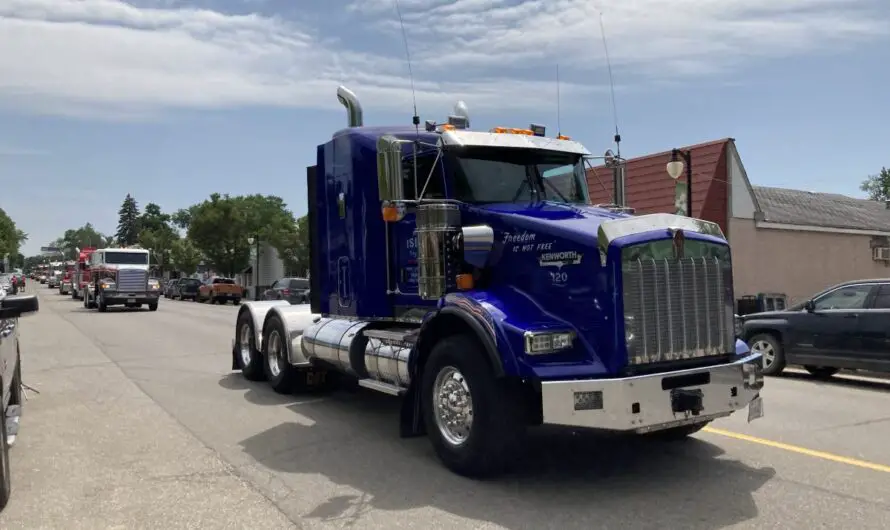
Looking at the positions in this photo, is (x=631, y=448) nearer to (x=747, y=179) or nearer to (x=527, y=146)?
(x=527, y=146)

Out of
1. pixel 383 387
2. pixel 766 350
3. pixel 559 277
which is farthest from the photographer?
pixel 766 350

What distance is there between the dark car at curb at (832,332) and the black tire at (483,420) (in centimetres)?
557

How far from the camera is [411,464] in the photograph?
6094 millimetres

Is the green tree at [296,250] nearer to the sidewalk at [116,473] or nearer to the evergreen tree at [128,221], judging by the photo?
the sidewalk at [116,473]

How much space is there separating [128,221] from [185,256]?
110076mm

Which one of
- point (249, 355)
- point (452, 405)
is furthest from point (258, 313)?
point (452, 405)

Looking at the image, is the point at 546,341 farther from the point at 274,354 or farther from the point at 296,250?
the point at 296,250

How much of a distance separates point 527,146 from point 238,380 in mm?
6091

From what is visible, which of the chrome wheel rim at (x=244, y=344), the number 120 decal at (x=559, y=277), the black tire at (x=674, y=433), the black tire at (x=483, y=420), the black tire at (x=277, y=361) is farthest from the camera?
the chrome wheel rim at (x=244, y=344)

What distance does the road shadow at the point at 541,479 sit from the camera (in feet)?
15.8

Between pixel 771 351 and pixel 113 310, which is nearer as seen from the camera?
pixel 771 351

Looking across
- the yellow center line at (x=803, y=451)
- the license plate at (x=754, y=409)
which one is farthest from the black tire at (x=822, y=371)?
the license plate at (x=754, y=409)

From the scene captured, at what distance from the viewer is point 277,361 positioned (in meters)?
9.68

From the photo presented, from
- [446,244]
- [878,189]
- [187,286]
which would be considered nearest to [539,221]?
[446,244]
